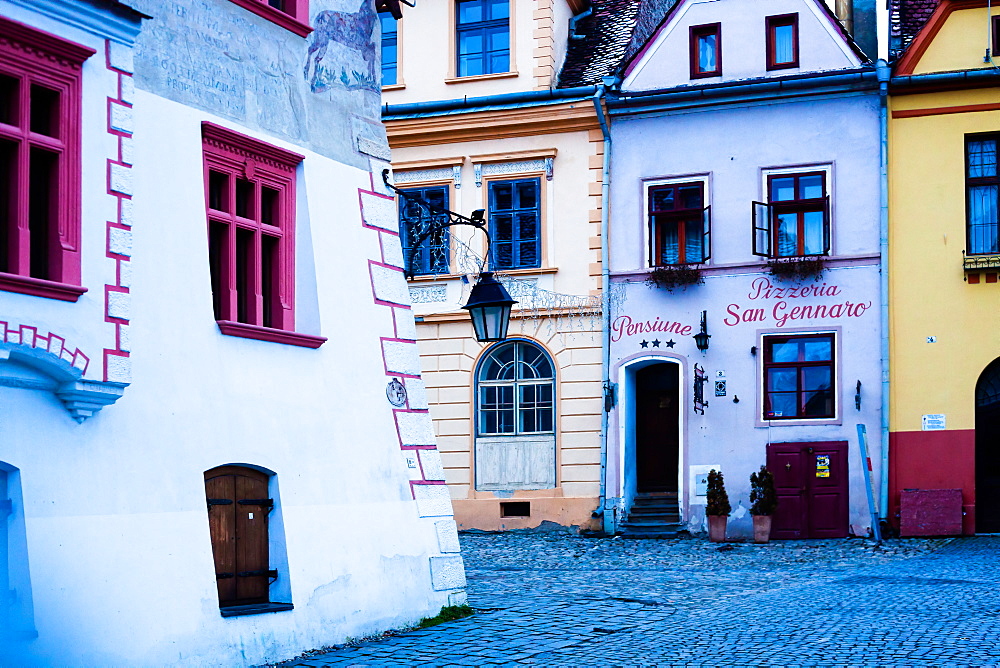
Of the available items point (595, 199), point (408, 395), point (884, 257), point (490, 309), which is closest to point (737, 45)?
point (595, 199)

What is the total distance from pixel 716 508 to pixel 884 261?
4956 mm

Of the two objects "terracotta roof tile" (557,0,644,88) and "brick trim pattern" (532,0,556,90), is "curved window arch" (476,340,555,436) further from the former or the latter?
"terracotta roof tile" (557,0,644,88)

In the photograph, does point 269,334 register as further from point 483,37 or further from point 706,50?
point 483,37

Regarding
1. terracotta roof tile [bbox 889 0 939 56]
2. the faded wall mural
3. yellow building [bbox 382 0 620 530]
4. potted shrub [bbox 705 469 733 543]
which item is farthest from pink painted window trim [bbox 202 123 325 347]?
terracotta roof tile [bbox 889 0 939 56]

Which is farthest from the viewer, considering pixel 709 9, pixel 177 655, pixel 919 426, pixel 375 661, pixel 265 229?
pixel 709 9

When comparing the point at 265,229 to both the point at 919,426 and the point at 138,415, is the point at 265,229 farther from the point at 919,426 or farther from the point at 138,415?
the point at 919,426

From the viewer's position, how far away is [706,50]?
80.6 feet

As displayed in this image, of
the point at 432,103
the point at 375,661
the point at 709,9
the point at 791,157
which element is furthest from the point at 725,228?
the point at 375,661

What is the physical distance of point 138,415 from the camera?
978cm

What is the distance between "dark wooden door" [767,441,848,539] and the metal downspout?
0.62 meters

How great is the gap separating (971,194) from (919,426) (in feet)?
13.0

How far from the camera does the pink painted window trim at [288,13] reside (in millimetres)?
11469

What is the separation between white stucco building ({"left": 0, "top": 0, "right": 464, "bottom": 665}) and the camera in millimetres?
9000

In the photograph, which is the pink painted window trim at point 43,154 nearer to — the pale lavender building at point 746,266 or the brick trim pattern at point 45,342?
the brick trim pattern at point 45,342
